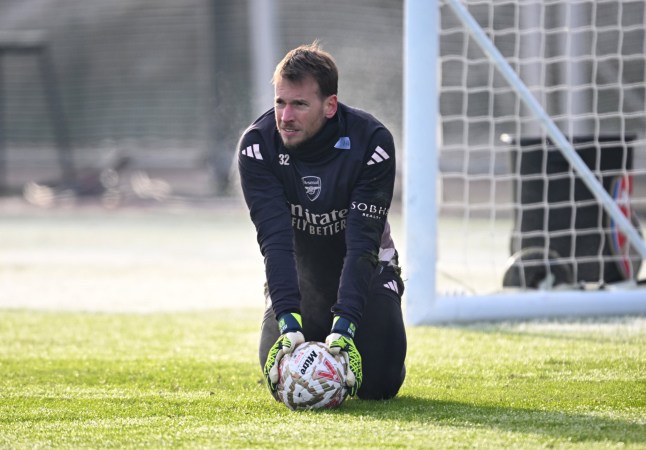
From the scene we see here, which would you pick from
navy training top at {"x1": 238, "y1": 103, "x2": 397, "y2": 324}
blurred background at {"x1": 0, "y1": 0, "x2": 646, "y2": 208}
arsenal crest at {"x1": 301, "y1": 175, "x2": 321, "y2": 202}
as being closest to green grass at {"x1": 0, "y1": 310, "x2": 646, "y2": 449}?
navy training top at {"x1": 238, "y1": 103, "x2": 397, "y2": 324}

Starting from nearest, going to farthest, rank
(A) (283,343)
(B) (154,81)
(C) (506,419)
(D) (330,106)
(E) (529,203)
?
(C) (506,419) < (A) (283,343) < (D) (330,106) < (E) (529,203) < (B) (154,81)

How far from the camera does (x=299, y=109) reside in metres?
4.50

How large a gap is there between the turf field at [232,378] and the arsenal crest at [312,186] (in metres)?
0.84

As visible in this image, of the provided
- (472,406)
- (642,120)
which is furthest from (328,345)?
(642,120)

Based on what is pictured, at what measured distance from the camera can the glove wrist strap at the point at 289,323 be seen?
4461mm

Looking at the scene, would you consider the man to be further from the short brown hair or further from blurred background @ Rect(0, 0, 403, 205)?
blurred background @ Rect(0, 0, 403, 205)

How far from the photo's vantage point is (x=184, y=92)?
920 inches

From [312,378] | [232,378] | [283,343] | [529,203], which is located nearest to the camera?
[312,378]

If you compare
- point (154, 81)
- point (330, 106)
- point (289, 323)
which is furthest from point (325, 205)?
point (154, 81)

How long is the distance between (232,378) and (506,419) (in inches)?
59.7

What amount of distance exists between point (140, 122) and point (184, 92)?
4.68ft

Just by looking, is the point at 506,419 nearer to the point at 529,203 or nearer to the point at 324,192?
the point at 324,192

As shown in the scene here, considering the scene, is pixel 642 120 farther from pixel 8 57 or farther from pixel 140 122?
pixel 8 57

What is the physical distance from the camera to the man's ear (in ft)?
15.0
